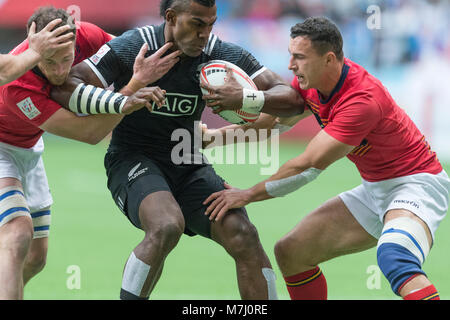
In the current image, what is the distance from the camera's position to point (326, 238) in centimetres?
585

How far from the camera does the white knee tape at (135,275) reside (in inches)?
203

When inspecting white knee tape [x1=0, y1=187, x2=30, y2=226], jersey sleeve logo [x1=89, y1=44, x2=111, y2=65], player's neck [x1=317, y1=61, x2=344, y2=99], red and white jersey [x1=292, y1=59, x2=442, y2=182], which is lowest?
white knee tape [x1=0, y1=187, x2=30, y2=226]

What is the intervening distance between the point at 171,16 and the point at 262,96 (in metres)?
0.91

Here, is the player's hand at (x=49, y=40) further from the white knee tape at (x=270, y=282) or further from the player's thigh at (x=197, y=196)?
the white knee tape at (x=270, y=282)

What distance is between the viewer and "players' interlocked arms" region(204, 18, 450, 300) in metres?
5.19

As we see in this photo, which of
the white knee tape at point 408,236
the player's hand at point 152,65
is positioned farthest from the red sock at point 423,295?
the player's hand at point 152,65

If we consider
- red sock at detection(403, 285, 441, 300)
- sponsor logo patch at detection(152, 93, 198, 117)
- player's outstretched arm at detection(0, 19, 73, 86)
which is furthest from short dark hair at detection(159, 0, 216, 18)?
red sock at detection(403, 285, 441, 300)

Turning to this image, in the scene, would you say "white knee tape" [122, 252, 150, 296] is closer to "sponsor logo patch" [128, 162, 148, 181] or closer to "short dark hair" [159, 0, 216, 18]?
"sponsor logo patch" [128, 162, 148, 181]

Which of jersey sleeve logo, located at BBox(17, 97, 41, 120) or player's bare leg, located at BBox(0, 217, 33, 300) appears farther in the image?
jersey sleeve logo, located at BBox(17, 97, 41, 120)

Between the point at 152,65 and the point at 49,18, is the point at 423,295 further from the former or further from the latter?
the point at 49,18

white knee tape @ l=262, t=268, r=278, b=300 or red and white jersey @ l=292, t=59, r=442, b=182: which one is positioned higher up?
red and white jersey @ l=292, t=59, r=442, b=182

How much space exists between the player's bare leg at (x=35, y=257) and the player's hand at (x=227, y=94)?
2.08m

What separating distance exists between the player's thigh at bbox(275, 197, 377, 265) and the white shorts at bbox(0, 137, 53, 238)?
207 cm
